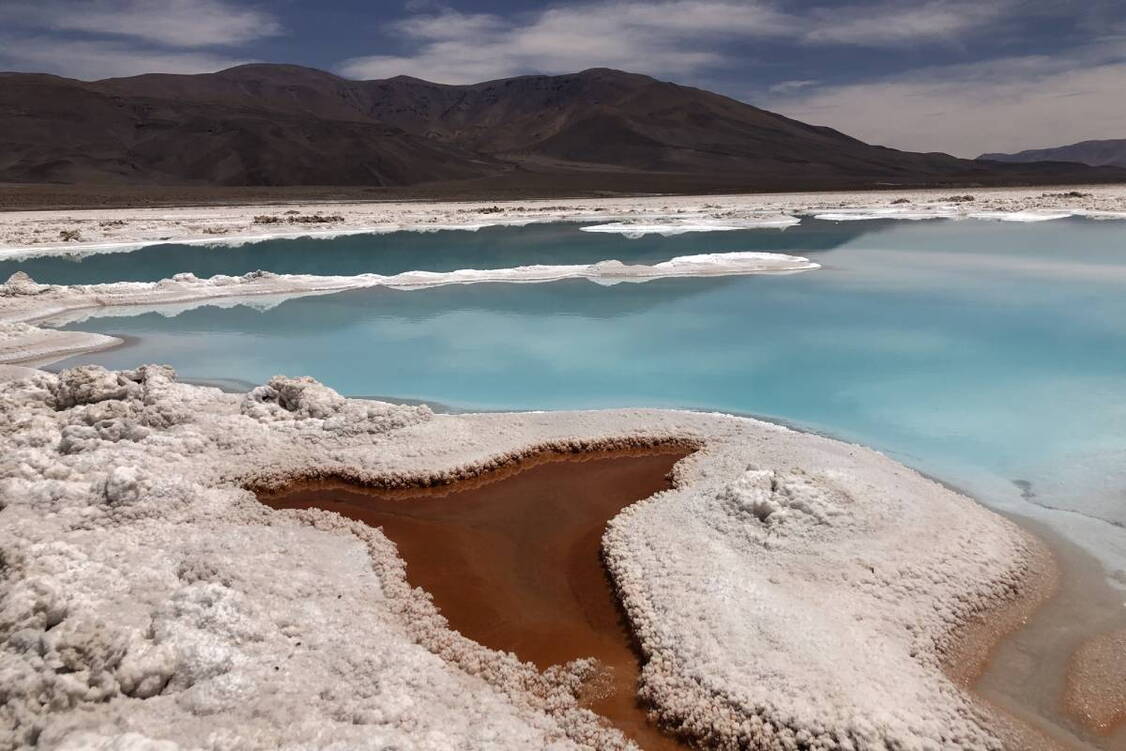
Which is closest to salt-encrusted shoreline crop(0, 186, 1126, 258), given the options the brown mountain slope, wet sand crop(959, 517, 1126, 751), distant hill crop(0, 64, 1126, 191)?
distant hill crop(0, 64, 1126, 191)

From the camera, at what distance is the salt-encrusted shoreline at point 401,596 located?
3.38 metres

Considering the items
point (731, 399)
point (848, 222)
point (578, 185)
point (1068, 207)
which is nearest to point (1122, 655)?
point (731, 399)

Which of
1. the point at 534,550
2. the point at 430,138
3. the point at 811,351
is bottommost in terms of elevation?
the point at 534,550

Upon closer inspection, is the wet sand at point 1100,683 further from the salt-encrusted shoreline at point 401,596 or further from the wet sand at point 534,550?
the wet sand at point 534,550

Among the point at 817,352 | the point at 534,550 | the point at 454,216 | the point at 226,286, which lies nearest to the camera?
the point at 534,550

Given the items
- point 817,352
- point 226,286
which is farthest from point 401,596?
point 226,286

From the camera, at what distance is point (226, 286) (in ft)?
50.9

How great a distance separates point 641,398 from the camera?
28.2 ft

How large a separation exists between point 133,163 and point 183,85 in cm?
4874

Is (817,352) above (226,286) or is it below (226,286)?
below

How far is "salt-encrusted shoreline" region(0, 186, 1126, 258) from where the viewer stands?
2423cm

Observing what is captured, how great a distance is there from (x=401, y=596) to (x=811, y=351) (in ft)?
25.7

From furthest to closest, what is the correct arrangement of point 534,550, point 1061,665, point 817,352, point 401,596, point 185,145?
point 185,145 → point 817,352 → point 534,550 → point 401,596 → point 1061,665

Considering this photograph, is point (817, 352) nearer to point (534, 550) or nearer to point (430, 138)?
point (534, 550)
